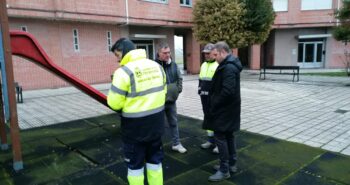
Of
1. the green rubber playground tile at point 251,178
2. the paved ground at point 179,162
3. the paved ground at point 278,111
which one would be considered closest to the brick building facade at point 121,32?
the paved ground at point 278,111

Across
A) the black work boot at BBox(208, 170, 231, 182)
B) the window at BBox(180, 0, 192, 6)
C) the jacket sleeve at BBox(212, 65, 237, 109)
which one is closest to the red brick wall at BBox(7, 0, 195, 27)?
the window at BBox(180, 0, 192, 6)

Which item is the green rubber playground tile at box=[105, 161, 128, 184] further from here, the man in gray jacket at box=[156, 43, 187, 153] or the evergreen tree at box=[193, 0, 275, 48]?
the evergreen tree at box=[193, 0, 275, 48]

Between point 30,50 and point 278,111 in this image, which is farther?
point 278,111

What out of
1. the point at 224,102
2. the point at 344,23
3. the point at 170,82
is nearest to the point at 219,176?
the point at 224,102

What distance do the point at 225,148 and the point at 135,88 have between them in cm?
154

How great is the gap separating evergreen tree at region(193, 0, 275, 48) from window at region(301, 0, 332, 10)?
882 cm

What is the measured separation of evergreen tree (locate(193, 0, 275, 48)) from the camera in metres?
14.1

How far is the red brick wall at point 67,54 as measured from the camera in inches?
480

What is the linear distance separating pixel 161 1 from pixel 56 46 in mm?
7100

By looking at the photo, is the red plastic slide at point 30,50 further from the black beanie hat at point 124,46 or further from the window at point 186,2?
the window at point 186,2

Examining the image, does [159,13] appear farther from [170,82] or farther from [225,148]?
[225,148]

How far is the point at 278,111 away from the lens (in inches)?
284

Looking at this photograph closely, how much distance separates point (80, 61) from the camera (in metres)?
14.0

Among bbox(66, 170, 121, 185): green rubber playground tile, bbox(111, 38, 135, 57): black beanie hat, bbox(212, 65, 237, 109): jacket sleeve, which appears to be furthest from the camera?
bbox(66, 170, 121, 185): green rubber playground tile
